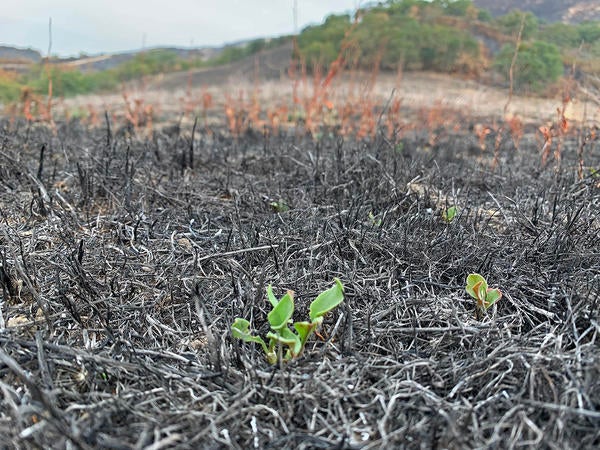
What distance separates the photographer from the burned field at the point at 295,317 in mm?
938

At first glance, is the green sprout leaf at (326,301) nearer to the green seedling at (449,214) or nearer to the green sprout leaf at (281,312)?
the green sprout leaf at (281,312)

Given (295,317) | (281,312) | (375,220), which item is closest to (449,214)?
(375,220)

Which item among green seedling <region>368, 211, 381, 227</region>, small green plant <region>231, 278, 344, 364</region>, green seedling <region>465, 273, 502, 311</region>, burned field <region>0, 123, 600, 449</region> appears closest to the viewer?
burned field <region>0, 123, 600, 449</region>

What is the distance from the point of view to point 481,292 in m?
1.35

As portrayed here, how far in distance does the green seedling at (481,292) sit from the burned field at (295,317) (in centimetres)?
4

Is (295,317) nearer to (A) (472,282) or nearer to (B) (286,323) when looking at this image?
(B) (286,323)

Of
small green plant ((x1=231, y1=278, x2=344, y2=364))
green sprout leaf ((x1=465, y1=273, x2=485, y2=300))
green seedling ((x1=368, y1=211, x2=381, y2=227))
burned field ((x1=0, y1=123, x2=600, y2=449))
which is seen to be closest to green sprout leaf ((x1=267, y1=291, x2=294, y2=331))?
small green plant ((x1=231, y1=278, x2=344, y2=364))

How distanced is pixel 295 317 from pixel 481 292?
1.83 feet

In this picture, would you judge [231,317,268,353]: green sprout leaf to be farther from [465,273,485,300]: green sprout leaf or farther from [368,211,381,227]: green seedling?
[368,211,381,227]: green seedling

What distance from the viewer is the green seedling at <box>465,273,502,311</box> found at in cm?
134

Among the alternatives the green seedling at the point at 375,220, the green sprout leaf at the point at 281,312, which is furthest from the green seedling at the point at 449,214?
the green sprout leaf at the point at 281,312

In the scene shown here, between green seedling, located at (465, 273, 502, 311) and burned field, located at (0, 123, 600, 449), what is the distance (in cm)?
4

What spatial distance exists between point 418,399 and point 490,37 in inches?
531

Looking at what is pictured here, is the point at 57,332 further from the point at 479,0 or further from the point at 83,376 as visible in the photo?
the point at 479,0
